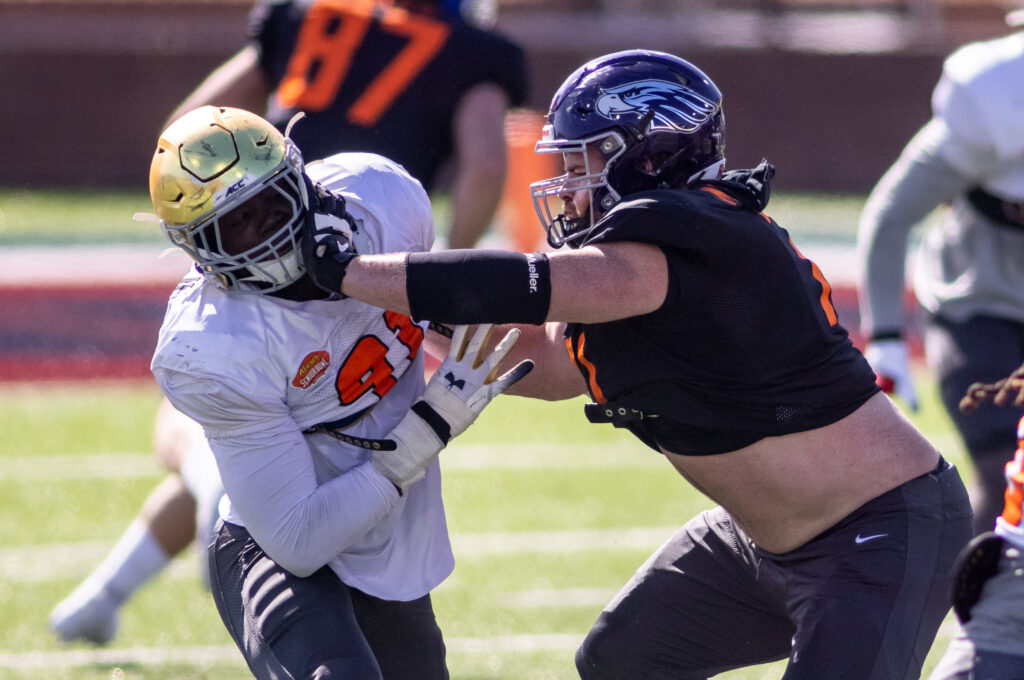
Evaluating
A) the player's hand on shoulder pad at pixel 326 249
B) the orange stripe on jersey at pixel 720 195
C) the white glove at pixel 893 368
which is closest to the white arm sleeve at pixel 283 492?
the player's hand on shoulder pad at pixel 326 249

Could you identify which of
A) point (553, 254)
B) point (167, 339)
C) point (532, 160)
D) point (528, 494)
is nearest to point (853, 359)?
point (553, 254)

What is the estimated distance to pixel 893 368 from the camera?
4.00 m

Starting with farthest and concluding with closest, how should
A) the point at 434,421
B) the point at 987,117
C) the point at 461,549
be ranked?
the point at 461,549, the point at 987,117, the point at 434,421

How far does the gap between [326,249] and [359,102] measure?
78.0 inches

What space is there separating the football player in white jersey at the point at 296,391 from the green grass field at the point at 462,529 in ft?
4.32

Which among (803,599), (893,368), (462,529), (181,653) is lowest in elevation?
(462,529)

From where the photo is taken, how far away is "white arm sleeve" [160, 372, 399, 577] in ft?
7.95

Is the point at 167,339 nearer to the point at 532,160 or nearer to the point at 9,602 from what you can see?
the point at 9,602

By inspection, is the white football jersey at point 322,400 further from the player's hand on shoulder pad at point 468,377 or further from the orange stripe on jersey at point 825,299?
the orange stripe on jersey at point 825,299

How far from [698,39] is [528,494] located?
10801 millimetres

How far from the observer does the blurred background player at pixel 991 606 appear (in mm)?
2047

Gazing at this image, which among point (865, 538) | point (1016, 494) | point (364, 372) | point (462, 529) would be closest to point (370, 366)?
point (364, 372)

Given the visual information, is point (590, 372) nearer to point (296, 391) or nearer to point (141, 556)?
point (296, 391)

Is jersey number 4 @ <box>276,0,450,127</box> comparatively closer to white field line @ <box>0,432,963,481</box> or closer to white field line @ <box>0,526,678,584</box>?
white field line @ <box>0,526,678,584</box>
